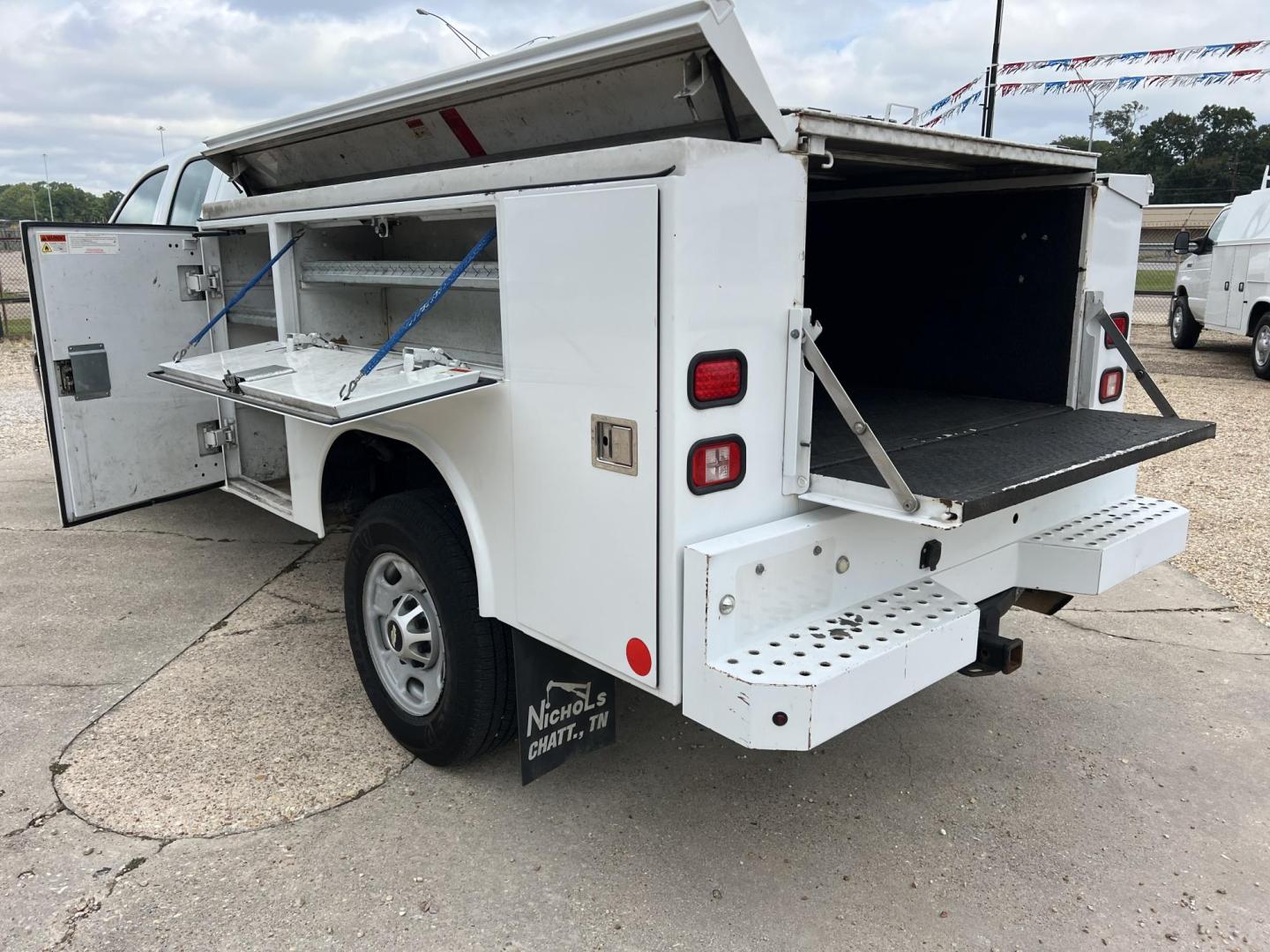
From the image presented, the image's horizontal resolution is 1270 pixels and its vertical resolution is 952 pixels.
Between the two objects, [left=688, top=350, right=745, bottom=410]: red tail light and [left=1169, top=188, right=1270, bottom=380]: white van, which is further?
[left=1169, top=188, right=1270, bottom=380]: white van

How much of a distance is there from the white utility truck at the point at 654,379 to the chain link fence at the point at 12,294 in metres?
5.09

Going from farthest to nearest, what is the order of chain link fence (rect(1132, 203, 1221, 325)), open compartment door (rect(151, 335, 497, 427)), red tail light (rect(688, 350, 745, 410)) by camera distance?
chain link fence (rect(1132, 203, 1221, 325)), open compartment door (rect(151, 335, 497, 427)), red tail light (rect(688, 350, 745, 410))

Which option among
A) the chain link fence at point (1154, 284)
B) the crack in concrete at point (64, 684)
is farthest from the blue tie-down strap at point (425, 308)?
the chain link fence at point (1154, 284)

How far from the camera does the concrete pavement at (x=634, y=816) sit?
8.66 ft

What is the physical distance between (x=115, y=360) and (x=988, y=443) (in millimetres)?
3863

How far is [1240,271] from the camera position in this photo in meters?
12.6

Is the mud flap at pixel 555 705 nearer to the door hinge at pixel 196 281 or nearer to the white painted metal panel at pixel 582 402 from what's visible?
the white painted metal panel at pixel 582 402

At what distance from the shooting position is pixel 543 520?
263 centimetres

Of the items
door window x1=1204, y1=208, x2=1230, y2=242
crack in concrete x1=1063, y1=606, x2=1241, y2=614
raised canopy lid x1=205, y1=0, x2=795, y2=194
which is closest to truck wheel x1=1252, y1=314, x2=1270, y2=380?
door window x1=1204, y1=208, x2=1230, y2=242

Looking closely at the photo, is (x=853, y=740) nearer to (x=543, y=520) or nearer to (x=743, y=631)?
(x=743, y=631)

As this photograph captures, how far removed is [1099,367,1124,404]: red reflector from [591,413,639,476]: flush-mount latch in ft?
7.04

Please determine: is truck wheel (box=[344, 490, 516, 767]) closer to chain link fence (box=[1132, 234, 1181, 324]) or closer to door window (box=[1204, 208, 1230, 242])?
door window (box=[1204, 208, 1230, 242])

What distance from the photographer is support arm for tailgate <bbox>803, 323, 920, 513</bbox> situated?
236 cm

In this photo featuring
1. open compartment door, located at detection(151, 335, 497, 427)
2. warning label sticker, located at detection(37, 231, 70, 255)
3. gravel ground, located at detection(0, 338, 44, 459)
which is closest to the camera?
open compartment door, located at detection(151, 335, 497, 427)
